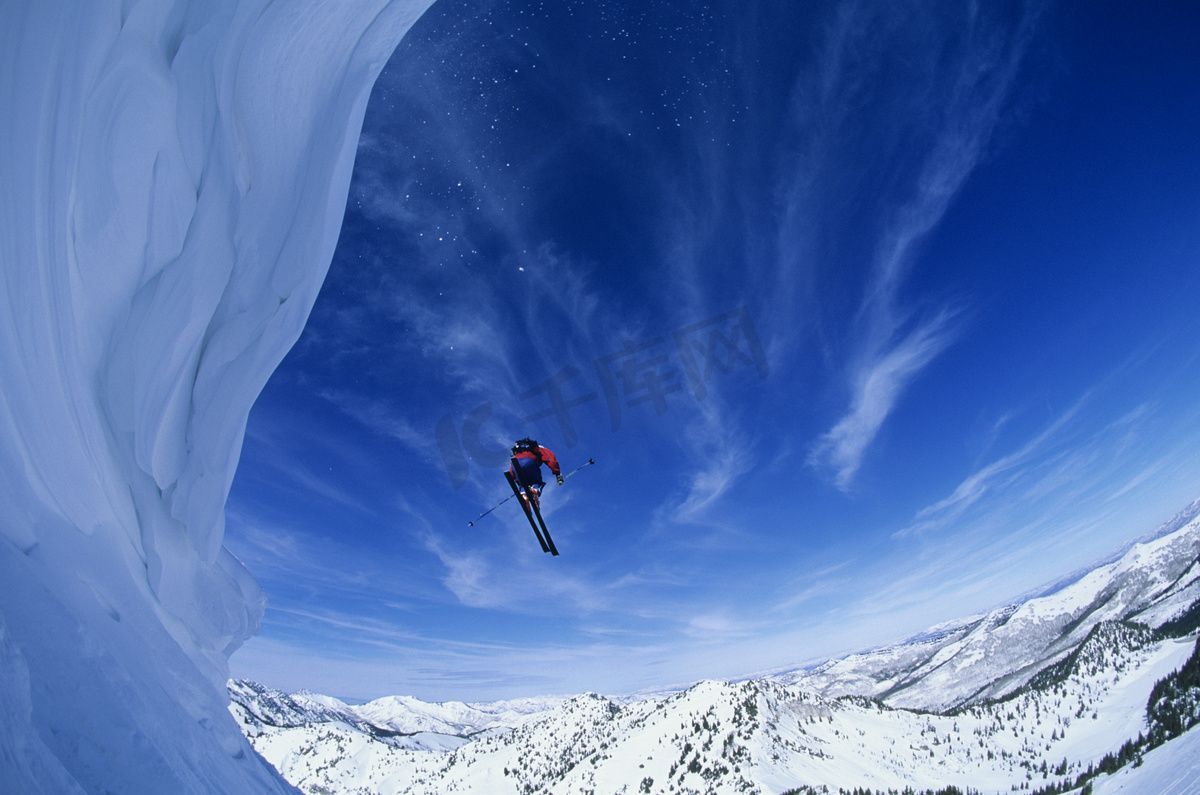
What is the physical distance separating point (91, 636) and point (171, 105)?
5.57m

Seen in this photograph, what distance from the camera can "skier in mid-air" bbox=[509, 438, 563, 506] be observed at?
15.1m

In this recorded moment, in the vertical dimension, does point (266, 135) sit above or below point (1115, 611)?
above

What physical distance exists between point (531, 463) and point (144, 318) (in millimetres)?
10512

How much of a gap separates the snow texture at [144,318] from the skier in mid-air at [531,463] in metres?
8.21

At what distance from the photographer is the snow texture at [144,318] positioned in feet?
12.0

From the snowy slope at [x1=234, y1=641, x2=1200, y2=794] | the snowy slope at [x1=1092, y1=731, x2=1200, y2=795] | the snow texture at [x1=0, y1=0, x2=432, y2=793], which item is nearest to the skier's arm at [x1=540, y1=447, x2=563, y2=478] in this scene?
the snow texture at [x1=0, y1=0, x2=432, y2=793]

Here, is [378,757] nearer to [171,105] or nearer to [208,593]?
[208,593]

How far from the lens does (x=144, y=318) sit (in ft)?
18.6

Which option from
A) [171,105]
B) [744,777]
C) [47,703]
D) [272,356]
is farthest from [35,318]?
[744,777]

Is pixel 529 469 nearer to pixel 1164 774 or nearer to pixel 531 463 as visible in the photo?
pixel 531 463

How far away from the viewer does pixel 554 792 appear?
4616 cm

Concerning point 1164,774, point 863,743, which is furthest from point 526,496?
point 863,743

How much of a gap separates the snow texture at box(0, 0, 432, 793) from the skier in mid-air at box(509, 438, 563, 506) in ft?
26.9

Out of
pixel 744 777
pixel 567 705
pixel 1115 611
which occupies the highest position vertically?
pixel 567 705
